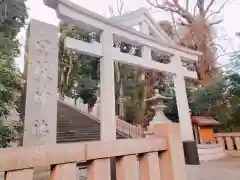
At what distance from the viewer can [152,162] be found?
1.31 m

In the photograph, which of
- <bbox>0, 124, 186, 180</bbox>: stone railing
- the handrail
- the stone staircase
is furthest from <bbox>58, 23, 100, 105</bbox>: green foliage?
the handrail

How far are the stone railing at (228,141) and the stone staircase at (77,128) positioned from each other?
3.81 m

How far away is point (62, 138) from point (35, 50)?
12.2 ft

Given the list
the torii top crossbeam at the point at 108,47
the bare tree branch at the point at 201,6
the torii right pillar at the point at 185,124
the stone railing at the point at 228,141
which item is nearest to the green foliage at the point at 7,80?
the torii top crossbeam at the point at 108,47

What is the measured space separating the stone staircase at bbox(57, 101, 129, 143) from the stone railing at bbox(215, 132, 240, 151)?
12.5 feet

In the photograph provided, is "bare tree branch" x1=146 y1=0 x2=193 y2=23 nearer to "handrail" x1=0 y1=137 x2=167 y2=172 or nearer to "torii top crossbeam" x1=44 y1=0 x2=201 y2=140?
"torii top crossbeam" x1=44 y1=0 x2=201 y2=140

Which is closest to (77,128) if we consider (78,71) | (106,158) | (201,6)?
(78,71)

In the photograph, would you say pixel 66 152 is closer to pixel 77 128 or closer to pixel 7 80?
pixel 7 80

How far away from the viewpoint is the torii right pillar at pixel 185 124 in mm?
4984

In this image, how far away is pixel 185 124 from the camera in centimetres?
539

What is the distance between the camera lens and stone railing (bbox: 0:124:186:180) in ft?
2.70

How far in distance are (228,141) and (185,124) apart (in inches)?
97.4

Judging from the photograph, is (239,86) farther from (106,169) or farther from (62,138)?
A: (106,169)

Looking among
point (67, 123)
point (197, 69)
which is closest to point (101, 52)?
point (67, 123)
